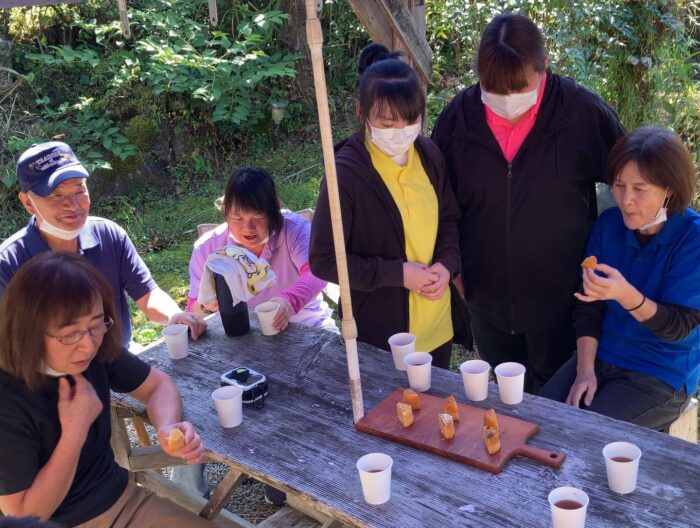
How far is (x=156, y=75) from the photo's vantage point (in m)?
7.52

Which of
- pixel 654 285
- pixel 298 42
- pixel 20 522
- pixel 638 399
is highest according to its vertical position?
pixel 298 42

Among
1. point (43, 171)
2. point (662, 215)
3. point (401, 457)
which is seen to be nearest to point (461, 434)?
point (401, 457)

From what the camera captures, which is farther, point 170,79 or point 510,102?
point 170,79

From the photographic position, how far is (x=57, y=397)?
2045 mm

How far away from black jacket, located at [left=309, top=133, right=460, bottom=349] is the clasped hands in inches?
1.1

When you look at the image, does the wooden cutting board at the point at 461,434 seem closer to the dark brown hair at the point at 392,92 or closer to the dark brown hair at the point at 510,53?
the dark brown hair at the point at 392,92

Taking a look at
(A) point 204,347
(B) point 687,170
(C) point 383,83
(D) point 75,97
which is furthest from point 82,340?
(D) point 75,97

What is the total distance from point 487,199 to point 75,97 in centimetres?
650

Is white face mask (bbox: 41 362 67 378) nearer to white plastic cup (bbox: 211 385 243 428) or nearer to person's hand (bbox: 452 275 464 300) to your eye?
white plastic cup (bbox: 211 385 243 428)

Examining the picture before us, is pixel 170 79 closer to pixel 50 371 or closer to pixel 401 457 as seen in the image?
pixel 50 371

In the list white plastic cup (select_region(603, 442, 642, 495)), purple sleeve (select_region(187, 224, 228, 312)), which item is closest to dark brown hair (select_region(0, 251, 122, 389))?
purple sleeve (select_region(187, 224, 228, 312))

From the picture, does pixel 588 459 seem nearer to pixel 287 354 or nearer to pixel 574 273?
pixel 574 273

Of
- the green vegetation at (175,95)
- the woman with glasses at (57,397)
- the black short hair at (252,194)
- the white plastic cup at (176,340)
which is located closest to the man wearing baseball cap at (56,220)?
the white plastic cup at (176,340)

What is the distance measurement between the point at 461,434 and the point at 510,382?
9.8 inches
